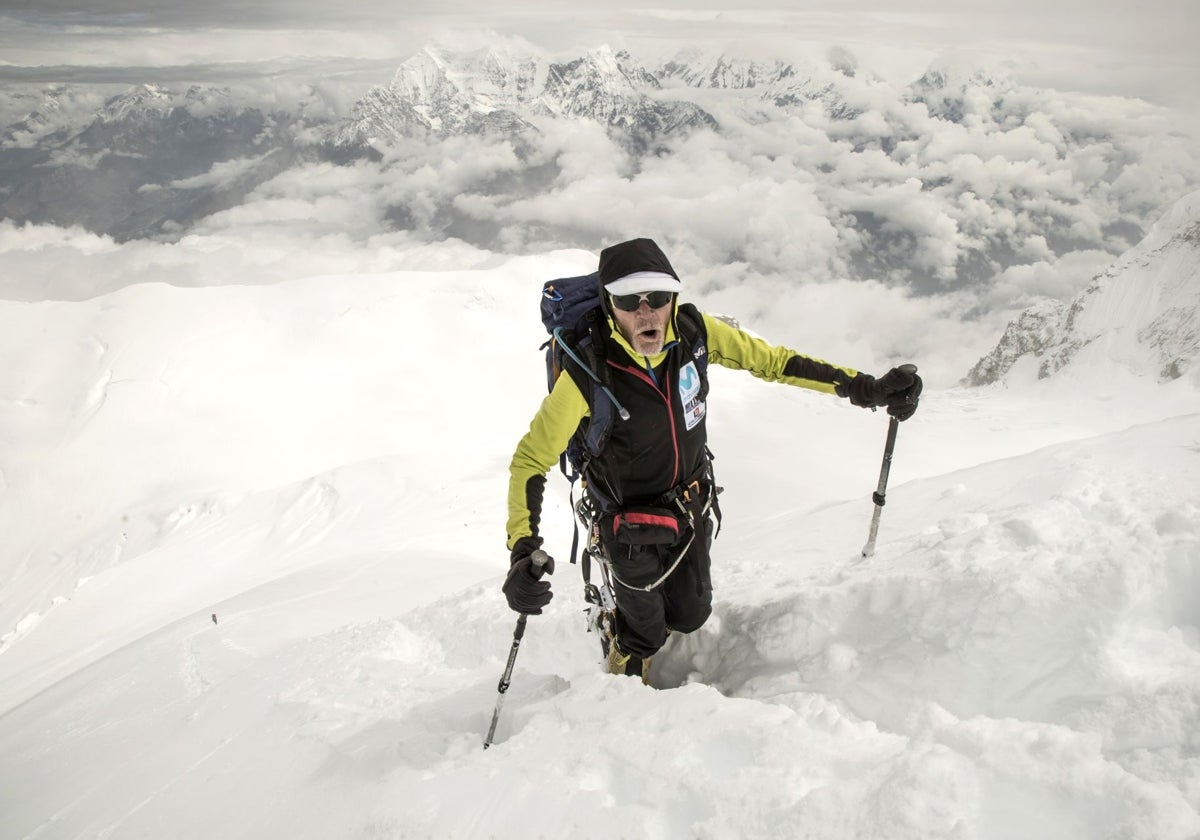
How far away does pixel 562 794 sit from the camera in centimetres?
310

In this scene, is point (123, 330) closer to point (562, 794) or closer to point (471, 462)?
point (471, 462)

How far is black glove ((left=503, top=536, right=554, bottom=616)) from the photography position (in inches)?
157

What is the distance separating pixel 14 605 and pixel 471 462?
836 inches

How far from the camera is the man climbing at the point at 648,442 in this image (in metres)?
3.96

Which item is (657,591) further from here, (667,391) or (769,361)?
(769,361)

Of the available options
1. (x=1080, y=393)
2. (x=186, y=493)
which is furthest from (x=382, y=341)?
(x=1080, y=393)

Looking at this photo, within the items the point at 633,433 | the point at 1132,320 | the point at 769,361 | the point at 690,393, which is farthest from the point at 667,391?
the point at 1132,320

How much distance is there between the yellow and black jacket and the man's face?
0.32 feet

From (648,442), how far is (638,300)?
0.96 meters

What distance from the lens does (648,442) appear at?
4.27m

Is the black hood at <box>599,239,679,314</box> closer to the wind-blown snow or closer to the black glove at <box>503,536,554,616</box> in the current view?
the black glove at <box>503,536,554,616</box>

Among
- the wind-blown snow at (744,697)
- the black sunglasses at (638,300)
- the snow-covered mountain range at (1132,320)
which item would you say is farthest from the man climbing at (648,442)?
the snow-covered mountain range at (1132,320)

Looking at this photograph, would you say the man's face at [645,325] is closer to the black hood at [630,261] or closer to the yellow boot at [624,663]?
the black hood at [630,261]

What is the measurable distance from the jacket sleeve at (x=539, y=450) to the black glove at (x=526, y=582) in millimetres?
80
